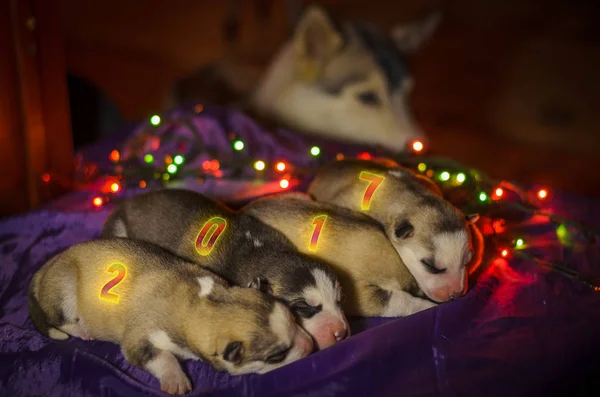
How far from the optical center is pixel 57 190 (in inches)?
136

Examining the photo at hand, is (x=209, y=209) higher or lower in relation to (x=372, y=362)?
higher

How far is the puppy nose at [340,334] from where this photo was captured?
81.4 inches

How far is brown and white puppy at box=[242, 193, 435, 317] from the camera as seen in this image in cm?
235

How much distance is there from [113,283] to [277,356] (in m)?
0.69

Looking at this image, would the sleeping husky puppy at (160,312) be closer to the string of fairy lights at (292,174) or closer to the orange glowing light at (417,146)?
the string of fairy lights at (292,174)

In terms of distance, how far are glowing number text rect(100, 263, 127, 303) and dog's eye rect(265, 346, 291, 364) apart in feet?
2.05

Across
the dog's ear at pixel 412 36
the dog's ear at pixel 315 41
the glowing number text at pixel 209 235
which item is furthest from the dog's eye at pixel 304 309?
the dog's ear at pixel 412 36

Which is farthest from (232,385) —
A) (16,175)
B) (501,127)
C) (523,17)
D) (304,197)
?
(523,17)

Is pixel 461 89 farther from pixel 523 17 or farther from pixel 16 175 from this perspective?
pixel 16 175

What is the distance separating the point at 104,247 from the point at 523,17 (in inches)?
315

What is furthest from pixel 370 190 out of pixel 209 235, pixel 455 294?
pixel 209 235

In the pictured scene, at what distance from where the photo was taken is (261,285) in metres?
2.06

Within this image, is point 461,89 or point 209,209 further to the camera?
point 461,89

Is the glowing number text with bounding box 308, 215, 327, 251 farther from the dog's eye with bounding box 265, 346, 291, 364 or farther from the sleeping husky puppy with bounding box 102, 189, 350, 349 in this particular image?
the dog's eye with bounding box 265, 346, 291, 364
